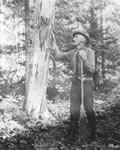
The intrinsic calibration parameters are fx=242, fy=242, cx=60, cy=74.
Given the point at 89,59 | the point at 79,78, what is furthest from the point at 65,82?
the point at 89,59

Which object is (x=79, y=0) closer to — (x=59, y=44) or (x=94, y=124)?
(x=59, y=44)

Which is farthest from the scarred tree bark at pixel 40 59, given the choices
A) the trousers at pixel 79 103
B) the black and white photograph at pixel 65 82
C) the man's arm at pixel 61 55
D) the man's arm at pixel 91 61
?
the man's arm at pixel 91 61

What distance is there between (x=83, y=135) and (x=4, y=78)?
203cm

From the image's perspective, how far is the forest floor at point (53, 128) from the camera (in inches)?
149

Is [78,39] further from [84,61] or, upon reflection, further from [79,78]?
[79,78]

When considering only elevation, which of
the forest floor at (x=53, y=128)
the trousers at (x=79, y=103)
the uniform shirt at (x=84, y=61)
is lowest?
the forest floor at (x=53, y=128)

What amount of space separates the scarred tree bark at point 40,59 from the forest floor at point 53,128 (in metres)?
0.21

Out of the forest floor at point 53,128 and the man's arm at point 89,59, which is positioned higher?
the man's arm at point 89,59

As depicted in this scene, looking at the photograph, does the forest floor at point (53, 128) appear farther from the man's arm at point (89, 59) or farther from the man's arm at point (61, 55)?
the man's arm at point (61, 55)

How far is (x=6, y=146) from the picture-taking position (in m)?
3.71

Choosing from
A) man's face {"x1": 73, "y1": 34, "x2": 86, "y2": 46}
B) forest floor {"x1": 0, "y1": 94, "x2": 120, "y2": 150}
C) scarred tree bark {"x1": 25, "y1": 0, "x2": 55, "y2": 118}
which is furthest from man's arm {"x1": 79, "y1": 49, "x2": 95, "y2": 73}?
scarred tree bark {"x1": 25, "y1": 0, "x2": 55, "y2": 118}

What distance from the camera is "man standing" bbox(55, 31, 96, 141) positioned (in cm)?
404

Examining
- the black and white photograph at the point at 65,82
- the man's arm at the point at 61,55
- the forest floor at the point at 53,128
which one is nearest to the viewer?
the forest floor at the point at 53,128

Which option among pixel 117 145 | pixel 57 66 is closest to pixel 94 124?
pixel 117 145
